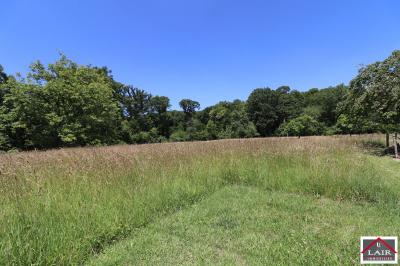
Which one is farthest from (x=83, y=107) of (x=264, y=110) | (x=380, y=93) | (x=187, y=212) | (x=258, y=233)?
(x=264, y=110)

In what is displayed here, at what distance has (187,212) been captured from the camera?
148 inches

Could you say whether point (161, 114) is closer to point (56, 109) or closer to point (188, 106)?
point (188, 106)

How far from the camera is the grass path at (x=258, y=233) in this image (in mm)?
2463

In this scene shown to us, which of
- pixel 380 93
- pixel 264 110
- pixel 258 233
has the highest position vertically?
pixel 264 110

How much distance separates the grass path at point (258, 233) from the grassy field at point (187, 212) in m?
0.01

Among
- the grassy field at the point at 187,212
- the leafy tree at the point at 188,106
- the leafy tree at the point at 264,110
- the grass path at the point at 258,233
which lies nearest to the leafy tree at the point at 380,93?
the grassy field at the point at 187,212

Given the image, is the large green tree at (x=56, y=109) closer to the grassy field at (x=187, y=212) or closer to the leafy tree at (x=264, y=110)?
the grassy field at (x=187, y=212)

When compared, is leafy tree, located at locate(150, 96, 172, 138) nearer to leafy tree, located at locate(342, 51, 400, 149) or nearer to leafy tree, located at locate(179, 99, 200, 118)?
leafy tree, located at locate(179, 99, 200, 118)

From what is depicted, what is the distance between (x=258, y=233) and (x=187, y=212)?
49.3 inches

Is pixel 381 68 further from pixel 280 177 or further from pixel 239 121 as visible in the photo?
pixel 239 121

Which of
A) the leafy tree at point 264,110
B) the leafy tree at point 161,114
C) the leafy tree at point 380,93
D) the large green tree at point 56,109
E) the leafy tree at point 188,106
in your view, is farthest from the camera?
the leafy tree at point 188,106

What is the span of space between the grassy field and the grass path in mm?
13

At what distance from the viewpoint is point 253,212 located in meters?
3.74

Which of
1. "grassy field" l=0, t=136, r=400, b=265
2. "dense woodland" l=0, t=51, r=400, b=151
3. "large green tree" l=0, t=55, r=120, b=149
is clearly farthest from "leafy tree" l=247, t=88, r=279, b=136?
"grassy field" l=0, t=136, r=400, b=265
